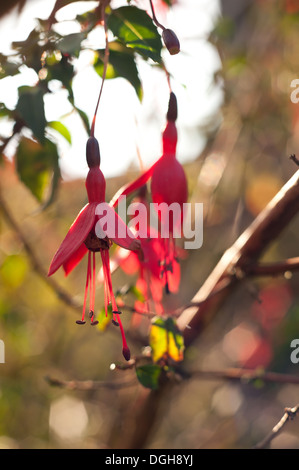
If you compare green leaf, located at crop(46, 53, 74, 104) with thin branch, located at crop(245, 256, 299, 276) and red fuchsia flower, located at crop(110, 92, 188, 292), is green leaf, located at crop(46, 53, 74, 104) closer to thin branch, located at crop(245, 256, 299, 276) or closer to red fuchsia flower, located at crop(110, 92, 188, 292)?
red fuchsia flower, located at crop(110, 92, 188, 292)

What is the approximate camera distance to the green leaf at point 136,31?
2.15ft

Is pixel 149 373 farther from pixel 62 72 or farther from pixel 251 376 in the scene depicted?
pixel 62 72

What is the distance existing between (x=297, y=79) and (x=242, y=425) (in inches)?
46.3

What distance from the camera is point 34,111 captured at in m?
0.66

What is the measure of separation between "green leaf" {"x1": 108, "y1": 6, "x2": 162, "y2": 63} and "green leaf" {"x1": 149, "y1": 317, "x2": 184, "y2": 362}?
1.15ft

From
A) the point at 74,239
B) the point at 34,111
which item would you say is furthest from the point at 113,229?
the point at 34,111

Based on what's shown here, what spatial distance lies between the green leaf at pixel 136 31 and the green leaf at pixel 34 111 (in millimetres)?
133

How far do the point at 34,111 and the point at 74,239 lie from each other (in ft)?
0.63

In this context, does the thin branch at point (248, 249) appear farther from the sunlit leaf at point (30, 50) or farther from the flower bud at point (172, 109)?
the sunlit leaf at point (30, 50)

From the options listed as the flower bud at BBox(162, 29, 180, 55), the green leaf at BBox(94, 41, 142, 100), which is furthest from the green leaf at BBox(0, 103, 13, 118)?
the flower bud at BBox(162, 29, 180, 55)

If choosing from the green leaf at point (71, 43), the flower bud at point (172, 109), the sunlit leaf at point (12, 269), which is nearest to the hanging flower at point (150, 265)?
the flower bud at point (172, 109)

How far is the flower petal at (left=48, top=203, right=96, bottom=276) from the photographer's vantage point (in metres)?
0.56

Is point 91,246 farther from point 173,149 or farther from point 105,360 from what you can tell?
point 105,360

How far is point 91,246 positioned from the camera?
63 cm
